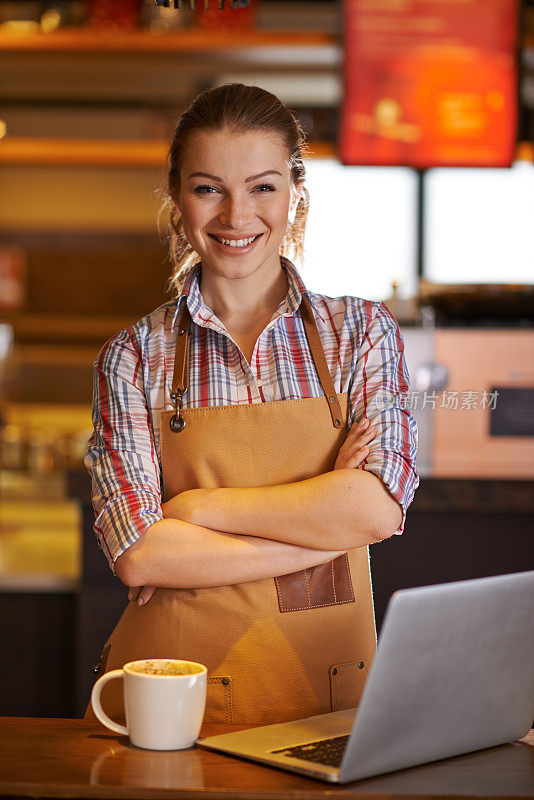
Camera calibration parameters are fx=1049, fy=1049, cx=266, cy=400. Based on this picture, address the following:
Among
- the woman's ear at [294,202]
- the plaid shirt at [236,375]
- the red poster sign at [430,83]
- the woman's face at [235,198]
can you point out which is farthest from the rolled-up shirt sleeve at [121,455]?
the red poster sign at [430,83]

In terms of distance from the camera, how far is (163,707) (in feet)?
3.29

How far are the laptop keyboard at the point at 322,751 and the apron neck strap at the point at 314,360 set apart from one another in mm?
474

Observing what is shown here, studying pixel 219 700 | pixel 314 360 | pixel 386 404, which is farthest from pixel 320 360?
pixel 219 700

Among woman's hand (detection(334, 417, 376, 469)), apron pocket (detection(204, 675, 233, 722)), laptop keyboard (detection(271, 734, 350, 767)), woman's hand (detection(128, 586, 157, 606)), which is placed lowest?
apron pocket (detection(204, 675, 233, 722))

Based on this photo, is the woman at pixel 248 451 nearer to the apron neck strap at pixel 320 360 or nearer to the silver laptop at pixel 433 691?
the apron neck strap at pixel 320 360

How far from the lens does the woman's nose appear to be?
1363 millimetres

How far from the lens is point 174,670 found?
1052 mm

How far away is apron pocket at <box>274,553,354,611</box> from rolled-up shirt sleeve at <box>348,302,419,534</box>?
0.10 m

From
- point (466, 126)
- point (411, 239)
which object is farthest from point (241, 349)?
point (411, 239)

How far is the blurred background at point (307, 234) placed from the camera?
2207mm

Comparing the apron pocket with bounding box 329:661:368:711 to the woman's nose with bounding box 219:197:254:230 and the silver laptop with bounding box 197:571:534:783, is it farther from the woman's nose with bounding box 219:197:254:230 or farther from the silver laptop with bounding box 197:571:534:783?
the woman's nose with bounding box 219:197:254:230

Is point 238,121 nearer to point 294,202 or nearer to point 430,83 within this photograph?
point 294,202

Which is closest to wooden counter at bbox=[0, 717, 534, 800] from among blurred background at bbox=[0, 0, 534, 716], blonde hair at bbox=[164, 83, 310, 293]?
blonde hair at bbox=[164, 83, 310, 293]

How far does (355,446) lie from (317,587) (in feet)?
0.62
